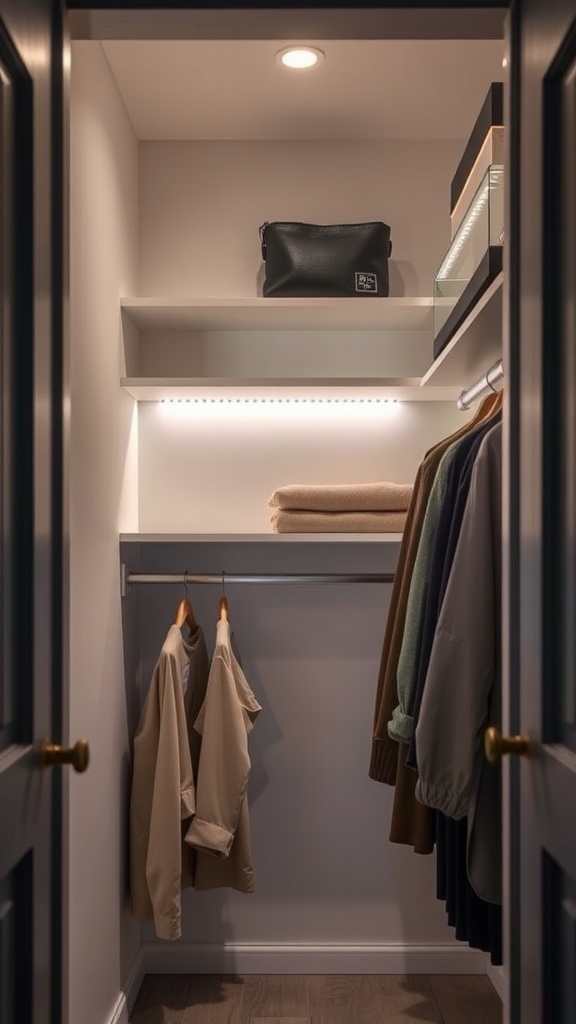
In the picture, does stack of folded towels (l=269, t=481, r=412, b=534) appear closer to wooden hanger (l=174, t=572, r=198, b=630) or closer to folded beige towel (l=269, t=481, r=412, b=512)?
folded beige towel (l=269, t=481, r=412, b=512)

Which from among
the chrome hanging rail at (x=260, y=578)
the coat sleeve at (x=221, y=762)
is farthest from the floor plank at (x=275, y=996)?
the chrome hanging rail at (x=260, y=578)

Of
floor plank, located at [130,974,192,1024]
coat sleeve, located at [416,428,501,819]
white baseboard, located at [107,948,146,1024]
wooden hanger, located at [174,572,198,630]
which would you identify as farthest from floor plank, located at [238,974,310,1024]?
coat sleeve, located at [416,428,501,819]

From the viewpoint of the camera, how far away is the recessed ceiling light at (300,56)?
2.36 meters

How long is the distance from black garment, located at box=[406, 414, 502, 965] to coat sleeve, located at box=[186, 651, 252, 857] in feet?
2.58

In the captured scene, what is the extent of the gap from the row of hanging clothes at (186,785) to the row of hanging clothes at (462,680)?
30.1 inches

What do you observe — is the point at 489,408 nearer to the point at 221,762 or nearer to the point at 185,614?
the point at 185,614

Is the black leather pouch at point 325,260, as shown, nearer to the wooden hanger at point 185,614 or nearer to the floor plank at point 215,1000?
the wooden hanger at point 185,614

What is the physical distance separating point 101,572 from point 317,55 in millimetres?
1413

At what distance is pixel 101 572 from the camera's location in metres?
2.30

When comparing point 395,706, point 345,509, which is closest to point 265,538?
point 345,509

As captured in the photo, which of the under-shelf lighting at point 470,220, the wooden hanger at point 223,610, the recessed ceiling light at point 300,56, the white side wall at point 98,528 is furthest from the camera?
the wooden hanger at point 223,610

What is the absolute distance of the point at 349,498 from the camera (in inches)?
104

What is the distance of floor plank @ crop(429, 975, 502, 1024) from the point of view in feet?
8.63

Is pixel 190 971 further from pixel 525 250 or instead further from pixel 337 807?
pixel 525 250
